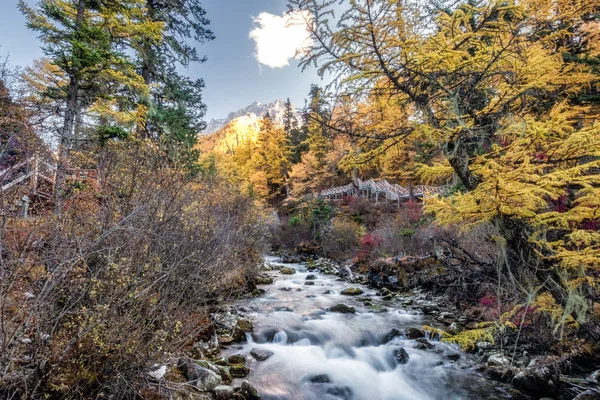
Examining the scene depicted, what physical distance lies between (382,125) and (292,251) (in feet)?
69.6

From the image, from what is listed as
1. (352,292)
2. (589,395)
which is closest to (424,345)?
(589,395)

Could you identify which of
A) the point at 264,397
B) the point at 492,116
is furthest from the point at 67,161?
the point at 492,116

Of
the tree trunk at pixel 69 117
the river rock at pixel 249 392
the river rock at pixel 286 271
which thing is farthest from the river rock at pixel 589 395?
the river rock at pixel 286 271

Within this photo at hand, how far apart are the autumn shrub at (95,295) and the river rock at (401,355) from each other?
503 cm

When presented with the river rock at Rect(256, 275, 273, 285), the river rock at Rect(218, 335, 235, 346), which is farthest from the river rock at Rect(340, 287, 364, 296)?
the river rock at Rect(218, 335, 235, 346)

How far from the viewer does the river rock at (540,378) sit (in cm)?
494

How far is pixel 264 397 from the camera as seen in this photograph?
16.8 feet

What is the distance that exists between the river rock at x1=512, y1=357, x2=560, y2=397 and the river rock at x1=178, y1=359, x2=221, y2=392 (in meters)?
5.50

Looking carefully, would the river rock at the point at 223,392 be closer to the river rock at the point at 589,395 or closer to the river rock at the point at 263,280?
the river rock at the point at 589,395

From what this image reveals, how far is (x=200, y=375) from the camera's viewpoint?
4.69 m

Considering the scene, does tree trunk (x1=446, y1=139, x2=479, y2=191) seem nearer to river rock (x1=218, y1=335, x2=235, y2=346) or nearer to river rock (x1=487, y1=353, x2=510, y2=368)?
river rock (x1=487, y1=353, x2=510, y2=368)

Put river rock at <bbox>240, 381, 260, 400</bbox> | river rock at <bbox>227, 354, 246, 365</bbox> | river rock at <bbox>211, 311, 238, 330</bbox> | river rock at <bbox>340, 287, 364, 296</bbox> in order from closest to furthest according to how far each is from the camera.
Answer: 1. river rock at <bbox>240, 381, 260, 400</bbox>
2. river rock at <bbox>227, 354, 246, 365</bbox>
3. river rock at <bbox>211, 311, 238, 330</bbox>
4. river rock at <bbox>340, 287, 364, 296</bbox>

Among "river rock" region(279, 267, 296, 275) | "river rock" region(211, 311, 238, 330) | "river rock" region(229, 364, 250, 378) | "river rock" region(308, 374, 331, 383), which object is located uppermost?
"river rock" region(211, 311, 238, 330)

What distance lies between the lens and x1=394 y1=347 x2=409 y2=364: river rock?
Answer: 6973 mm
